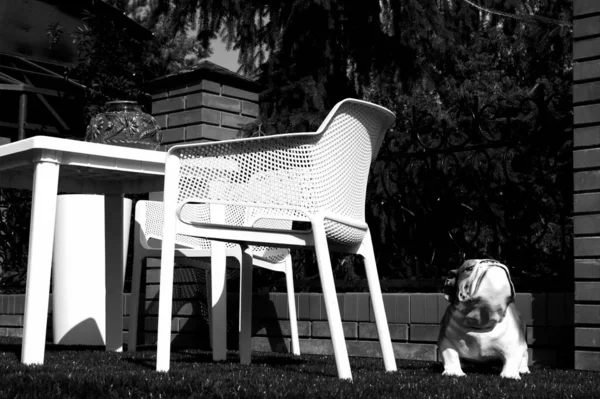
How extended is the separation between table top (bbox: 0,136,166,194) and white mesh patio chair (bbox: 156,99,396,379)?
479mm

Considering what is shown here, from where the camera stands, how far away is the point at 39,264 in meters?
3.34

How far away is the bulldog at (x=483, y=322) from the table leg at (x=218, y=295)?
1106mm

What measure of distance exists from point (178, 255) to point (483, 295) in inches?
71.4

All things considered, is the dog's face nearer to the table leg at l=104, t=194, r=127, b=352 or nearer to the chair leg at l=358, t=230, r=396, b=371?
the chair leg at l=358, t=230, r=396, b=371

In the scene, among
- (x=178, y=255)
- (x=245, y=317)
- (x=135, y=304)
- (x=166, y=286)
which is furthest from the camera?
(x=135, y=304)

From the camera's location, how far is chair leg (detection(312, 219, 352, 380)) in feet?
9.53

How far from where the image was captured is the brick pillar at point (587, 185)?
12.5 feet

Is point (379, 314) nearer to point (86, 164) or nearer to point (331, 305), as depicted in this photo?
point (331, 305)

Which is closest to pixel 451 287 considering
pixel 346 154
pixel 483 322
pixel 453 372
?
pixel 483 322

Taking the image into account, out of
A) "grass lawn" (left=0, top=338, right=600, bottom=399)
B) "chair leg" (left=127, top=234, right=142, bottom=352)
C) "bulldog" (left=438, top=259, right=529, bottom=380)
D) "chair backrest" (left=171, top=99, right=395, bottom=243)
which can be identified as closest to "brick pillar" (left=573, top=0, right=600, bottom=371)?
"grass lawn" (left=0, top=338, right=600, bottom=399)

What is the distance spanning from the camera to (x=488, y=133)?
468 centimetres

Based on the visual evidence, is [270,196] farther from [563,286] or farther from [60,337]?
[60,337]

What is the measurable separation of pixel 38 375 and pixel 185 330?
273 centimetres

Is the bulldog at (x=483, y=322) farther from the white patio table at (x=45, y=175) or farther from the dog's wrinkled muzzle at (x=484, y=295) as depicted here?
the white patio table at (x=45, y=175)
